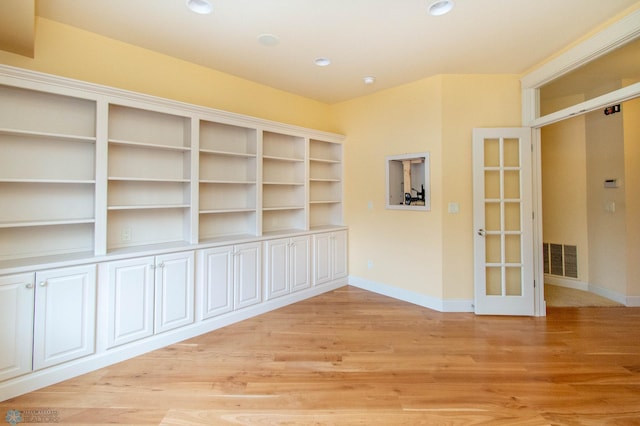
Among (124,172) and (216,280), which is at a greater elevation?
(124,172)

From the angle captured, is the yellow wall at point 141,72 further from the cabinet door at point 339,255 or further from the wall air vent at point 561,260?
the wall air vent at point 561,260

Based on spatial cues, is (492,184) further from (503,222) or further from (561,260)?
(561,260)

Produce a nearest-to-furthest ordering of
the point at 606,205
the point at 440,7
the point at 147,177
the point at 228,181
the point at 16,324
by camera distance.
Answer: the point at 16,324, the point at 440,7, the point at 147,177, the point at 228,181, the point at 606,205

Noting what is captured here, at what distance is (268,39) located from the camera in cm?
271

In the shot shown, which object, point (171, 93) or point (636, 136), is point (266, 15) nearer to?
point (171, 93)

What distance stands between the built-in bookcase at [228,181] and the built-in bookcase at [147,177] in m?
0.26

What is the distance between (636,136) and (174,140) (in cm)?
557

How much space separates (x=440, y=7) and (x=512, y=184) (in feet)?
7.06

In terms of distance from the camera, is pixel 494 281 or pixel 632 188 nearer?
pixel 494 281

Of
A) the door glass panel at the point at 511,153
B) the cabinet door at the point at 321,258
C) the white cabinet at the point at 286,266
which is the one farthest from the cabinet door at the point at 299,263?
the door glass panel at the point at 511,153

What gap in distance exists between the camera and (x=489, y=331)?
294 centimetres

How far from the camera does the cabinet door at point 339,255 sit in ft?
14.3

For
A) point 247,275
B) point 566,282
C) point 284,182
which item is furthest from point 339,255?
point 566,282

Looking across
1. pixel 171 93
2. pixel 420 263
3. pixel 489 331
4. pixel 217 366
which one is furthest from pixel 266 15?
pixel 489 331
